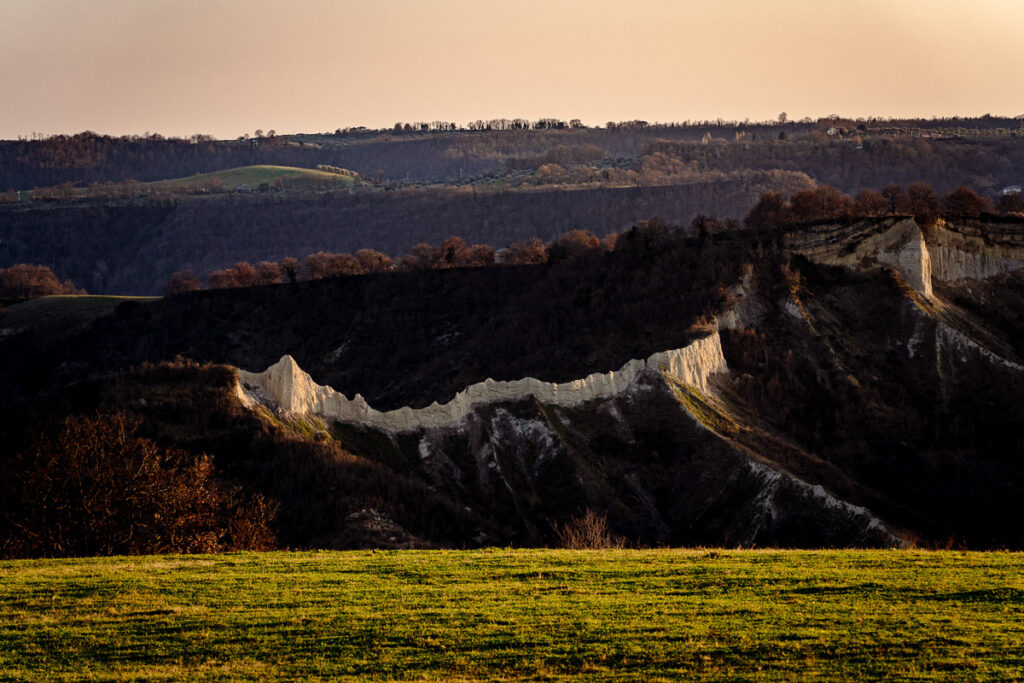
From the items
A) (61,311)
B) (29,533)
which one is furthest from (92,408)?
(61,311)

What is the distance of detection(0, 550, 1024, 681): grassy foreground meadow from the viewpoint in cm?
2606

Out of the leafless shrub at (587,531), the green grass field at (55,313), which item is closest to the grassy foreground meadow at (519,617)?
the leafless shrub at (587,531)

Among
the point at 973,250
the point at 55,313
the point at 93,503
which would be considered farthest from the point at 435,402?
the point at 55,313

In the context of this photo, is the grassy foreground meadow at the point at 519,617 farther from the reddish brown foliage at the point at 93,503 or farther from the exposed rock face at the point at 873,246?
the exposed rock face at the point at 873,246

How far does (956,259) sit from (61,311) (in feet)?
344

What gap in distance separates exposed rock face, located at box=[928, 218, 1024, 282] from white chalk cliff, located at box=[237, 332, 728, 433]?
34452 mm

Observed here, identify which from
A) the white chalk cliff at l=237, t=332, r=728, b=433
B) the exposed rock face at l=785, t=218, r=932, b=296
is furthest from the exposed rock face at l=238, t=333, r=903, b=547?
the exposed rock face at l=785, t=218, r=932, b=296

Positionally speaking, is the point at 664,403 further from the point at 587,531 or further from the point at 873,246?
the point at 873,246

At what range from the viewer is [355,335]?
142000mm

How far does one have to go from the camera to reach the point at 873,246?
110188 millimetres

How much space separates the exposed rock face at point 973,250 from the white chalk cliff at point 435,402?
3445 cm

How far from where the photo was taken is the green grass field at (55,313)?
521 ft

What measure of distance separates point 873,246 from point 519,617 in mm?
87079

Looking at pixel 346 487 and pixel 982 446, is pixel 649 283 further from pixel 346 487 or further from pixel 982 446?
pixel 346 487
